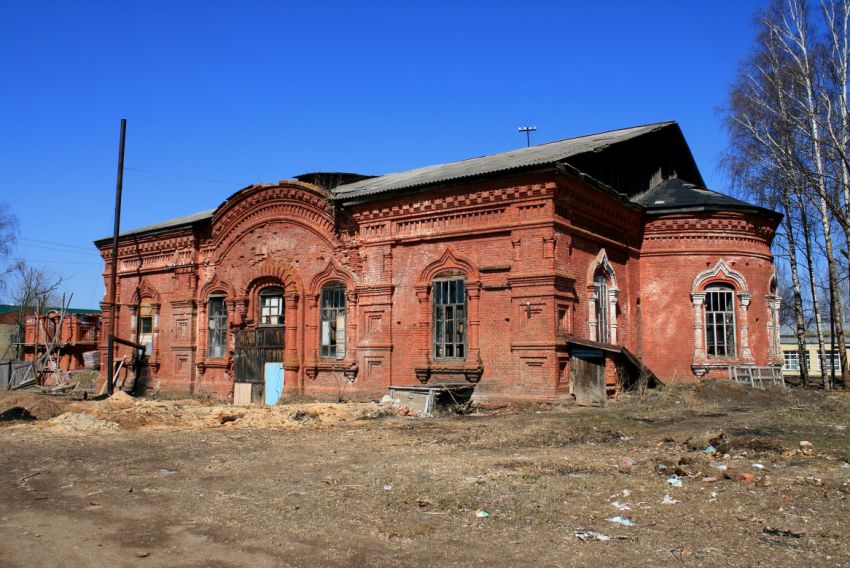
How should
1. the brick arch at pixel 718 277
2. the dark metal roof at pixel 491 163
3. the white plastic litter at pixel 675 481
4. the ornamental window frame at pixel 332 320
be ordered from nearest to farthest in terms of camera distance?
the white plastic litter at pixel 675 481
the dark metal roof at pixel 491 163
the ornamental window frame at pixel 332 320
the brick arch at pixel 718 277

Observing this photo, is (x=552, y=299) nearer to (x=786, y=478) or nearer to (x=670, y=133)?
(x=786, y=478)

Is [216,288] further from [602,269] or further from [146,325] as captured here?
[602,269]

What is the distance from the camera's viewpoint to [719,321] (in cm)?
1823

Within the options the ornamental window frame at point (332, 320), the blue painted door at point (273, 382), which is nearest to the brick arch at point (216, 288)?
the blue painted door at point (273, 382)

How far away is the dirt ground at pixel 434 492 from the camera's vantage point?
17.0 ft

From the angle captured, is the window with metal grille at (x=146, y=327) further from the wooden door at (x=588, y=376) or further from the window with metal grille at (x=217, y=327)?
the wooden door at (x=588, y=376)

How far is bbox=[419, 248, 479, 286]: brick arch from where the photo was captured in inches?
615

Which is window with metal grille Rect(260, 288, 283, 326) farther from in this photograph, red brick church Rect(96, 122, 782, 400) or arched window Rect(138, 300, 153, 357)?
arched window Rect(138, 300, 153, 357)

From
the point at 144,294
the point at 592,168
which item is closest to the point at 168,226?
the point at 144,294

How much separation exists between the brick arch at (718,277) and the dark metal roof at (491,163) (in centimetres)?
414

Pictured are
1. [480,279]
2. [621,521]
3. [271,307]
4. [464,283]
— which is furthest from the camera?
[271,307]

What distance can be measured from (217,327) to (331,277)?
492 cm

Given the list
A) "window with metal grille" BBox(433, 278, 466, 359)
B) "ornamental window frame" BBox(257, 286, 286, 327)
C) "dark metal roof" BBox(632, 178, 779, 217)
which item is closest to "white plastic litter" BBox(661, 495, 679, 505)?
"window with metal grille" BBox(433, 278, 466, 359)

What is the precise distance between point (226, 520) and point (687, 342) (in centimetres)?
1488
